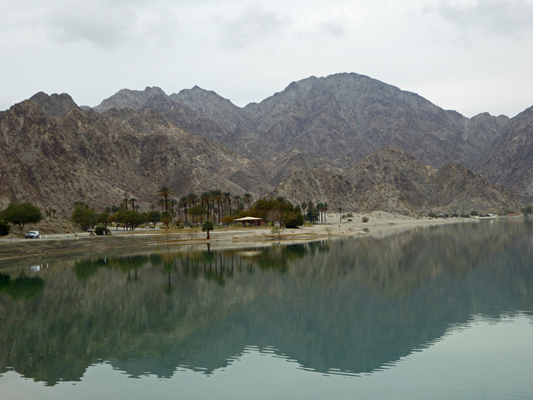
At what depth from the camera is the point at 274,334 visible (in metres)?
24.5

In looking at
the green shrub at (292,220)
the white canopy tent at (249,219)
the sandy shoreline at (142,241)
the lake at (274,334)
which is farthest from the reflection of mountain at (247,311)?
the white canopy tent at (249,219)

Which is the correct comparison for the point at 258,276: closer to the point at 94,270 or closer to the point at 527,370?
the point at 94,270

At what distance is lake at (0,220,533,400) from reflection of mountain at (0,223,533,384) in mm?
118

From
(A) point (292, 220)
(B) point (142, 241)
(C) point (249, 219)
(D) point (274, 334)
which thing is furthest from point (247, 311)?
(C) point (249, 219)

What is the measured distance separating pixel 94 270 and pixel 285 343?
1521 inches

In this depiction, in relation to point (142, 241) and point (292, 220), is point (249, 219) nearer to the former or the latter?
point (292, 220)

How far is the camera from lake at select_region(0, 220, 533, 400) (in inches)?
690

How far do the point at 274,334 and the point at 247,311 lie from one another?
19.1 feet

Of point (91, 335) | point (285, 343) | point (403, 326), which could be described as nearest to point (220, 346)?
point (285, 343)

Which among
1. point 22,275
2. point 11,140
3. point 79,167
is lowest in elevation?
point 22,275

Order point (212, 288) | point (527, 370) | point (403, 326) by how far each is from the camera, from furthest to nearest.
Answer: point (212, 288), point (403, 326), point (527, 370)

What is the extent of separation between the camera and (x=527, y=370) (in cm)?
1820

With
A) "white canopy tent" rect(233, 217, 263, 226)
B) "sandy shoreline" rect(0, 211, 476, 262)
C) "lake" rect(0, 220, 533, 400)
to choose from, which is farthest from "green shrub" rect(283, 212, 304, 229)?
"lake" rect(0, 220, 533, 400)

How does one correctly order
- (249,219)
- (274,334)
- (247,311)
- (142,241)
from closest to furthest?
(274,334)
(247,311)
(142,241)
(249,219)
